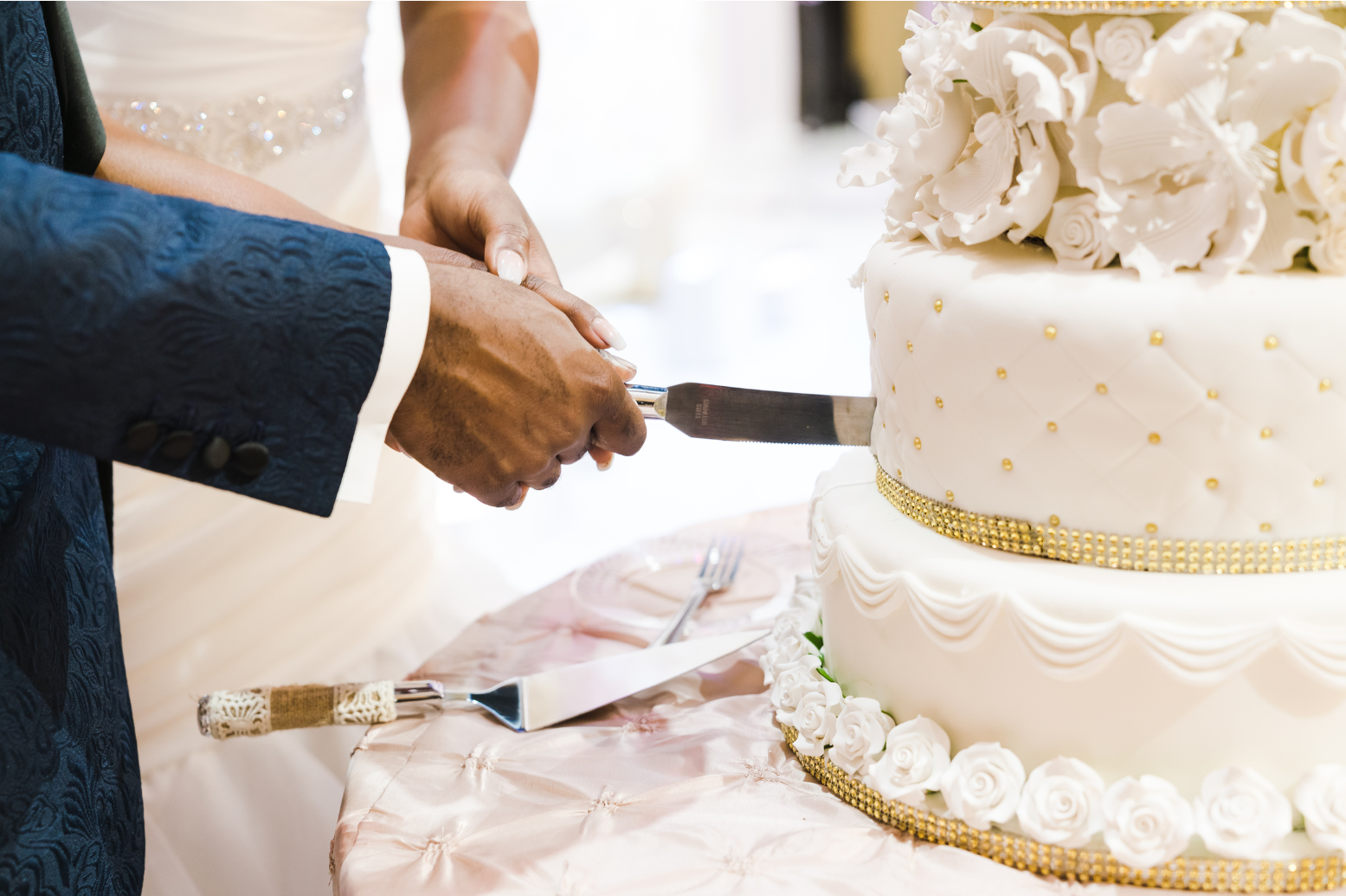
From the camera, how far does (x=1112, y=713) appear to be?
1017mm

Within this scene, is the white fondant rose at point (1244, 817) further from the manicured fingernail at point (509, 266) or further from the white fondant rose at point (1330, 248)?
the manicured fingernail at point (509, 266)

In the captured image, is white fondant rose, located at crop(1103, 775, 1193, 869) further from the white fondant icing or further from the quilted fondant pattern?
the quilted fondant pattern

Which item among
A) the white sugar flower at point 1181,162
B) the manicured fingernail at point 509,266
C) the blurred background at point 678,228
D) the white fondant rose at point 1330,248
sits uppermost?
the white sugar flower at point 1181,162

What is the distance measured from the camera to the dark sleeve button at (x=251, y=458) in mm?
939

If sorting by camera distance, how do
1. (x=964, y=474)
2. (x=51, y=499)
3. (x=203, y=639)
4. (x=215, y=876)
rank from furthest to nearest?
(x=203, y=639)
(x=215, y=876)
(x=51, y=499)
(x=964, y=474)

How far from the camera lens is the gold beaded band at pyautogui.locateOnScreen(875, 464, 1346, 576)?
3.24ft

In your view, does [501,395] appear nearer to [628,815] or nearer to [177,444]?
[177,444]

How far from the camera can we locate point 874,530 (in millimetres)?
1179

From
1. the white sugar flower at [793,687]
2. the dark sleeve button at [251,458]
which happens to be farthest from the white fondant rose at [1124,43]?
the dark sleeve button at [251,458]

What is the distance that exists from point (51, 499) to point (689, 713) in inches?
31.7

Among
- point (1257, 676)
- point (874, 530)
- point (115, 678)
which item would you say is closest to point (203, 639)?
point (115, 678)

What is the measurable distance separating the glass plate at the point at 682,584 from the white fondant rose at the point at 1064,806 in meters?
0.64

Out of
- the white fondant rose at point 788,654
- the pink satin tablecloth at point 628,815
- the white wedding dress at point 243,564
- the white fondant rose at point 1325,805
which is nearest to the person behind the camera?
the white fondant rose at point 1325,805

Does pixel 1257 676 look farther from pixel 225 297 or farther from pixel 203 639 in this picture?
pixel 203 639
